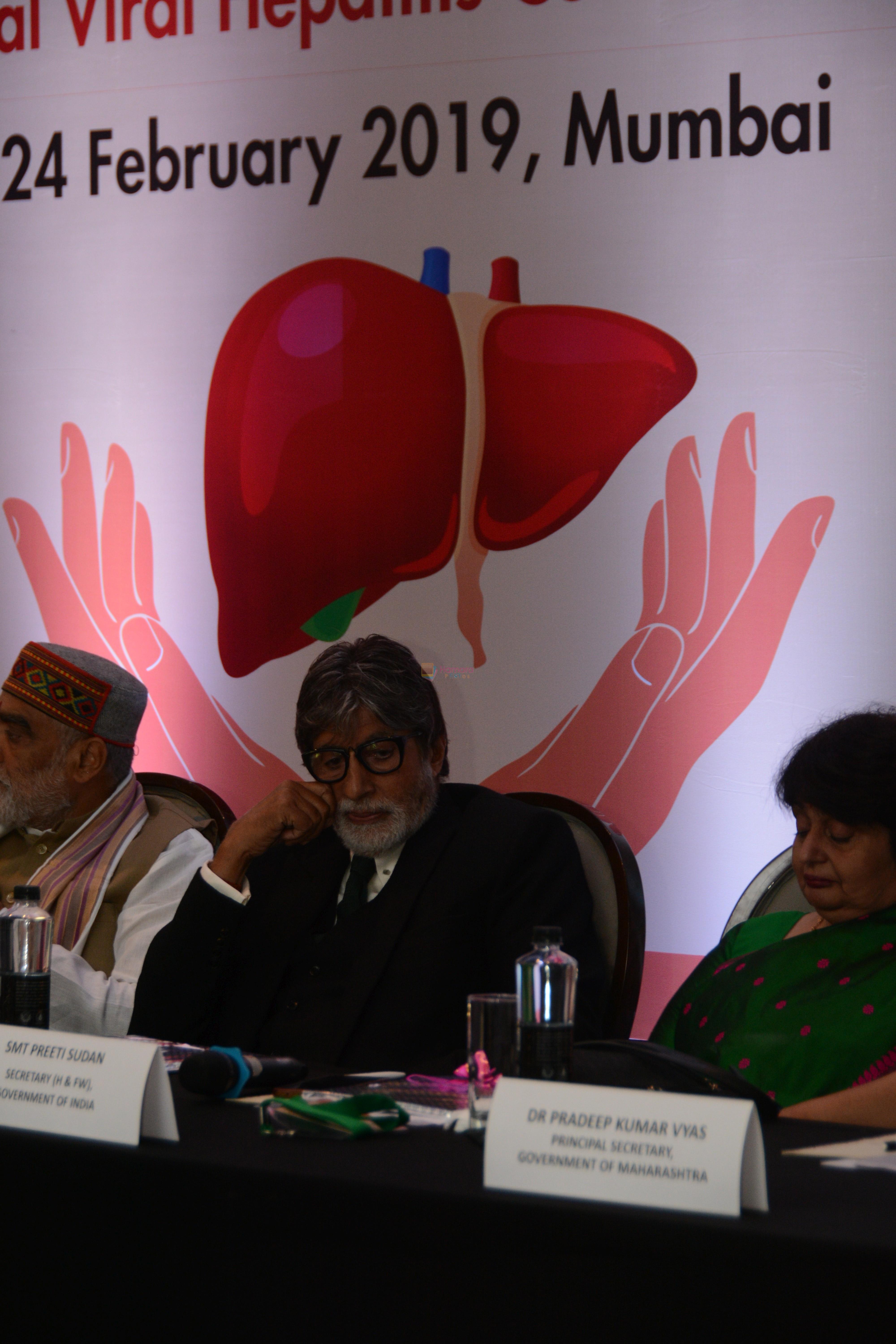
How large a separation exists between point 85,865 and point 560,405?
147 cm

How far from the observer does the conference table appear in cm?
89

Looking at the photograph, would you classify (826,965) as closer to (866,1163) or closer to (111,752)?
(866,1163)

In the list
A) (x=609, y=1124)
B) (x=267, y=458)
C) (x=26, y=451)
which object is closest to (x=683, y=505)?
(x=267, y=458)

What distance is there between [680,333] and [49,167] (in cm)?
172

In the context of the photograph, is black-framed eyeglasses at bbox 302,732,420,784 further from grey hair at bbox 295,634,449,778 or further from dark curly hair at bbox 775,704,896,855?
dark curly hair at bbox 775,704,896,855

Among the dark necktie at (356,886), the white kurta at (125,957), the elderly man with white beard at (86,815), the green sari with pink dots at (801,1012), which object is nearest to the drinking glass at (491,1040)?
the green sari with pink dots at (801,1012)

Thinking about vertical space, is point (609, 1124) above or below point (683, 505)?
below

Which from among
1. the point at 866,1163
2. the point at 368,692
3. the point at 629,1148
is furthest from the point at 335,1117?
the point at 368,692

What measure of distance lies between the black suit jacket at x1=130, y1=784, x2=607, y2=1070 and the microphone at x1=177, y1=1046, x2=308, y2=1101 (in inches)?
20.8

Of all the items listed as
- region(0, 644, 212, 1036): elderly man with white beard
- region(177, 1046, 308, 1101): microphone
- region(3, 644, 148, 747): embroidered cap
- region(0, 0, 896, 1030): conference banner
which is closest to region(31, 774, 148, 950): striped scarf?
region(0, 644, 212, 1036): elderly man with white beard

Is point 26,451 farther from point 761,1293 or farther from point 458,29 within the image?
point 761,1293

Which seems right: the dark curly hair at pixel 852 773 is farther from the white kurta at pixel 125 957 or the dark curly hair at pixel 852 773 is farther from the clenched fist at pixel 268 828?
the white kurta at pixel 125 957

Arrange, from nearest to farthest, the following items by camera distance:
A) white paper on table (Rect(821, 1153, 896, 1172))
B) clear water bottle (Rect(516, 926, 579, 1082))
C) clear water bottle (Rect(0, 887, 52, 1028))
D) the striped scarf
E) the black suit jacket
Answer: white paper on table (Rect(821, 1153, 896, 1172)) < clear water bottle (Rect(516, 926, 579, 1082)) < clear water bottle (Rect(0, 887, 52, 1028)) < the black suit jacket < the striped scarf

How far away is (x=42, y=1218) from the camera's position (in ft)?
3.75
